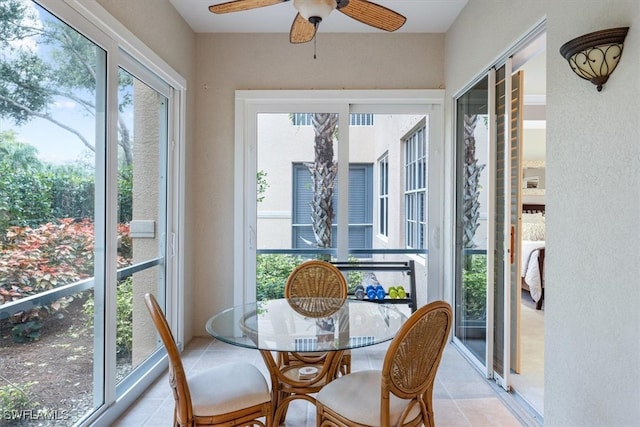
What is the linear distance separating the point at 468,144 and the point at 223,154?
221cm

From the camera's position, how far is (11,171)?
5.24 feet

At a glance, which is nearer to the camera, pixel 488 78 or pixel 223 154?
pixel 488 78

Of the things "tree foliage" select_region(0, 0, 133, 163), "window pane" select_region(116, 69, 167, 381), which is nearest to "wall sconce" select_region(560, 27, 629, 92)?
"tree foliage" select_region(0, 0, 133, 163)

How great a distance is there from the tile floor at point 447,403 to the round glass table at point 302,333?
12.5 inches

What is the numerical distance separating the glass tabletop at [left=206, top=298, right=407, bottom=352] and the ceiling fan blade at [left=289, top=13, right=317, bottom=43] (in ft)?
5.16

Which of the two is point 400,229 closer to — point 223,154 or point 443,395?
point 443,395

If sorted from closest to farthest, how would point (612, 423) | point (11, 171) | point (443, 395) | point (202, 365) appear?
point (612, 423)
point (11, 171)
point (443, 395)
point (202, 365)

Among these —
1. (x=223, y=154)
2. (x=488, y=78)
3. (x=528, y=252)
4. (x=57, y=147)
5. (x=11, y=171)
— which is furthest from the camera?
(x=528, y=252)

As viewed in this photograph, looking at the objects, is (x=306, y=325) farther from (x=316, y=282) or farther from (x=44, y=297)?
(x=44, y=297)

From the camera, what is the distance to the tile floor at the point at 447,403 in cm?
224

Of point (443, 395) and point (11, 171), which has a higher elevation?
point (11, 171)

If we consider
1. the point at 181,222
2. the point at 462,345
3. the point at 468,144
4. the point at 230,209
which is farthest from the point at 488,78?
the point at 181,222

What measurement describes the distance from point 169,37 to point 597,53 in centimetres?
284

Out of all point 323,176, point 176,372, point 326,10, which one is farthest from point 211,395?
point 323,176
